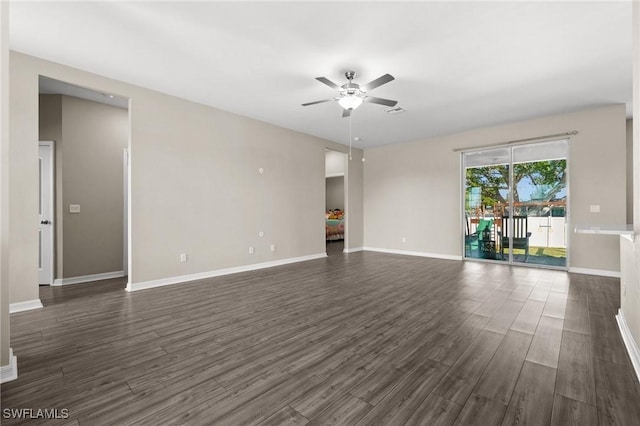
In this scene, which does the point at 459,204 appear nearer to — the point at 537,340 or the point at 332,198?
the point at 537,340

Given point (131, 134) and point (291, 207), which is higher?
point (131, 134)

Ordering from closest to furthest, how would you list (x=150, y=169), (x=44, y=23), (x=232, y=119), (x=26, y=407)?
(x=26, y=407) → (x=44, y=23) → (x=150, y=169) → (x=232, y=119)

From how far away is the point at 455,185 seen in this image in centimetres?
668

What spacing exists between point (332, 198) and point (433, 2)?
11206 mm

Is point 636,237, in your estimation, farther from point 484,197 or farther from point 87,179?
point 87,179

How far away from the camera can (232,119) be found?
533 cm

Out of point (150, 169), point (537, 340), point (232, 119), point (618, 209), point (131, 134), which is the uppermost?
point (232, 119)

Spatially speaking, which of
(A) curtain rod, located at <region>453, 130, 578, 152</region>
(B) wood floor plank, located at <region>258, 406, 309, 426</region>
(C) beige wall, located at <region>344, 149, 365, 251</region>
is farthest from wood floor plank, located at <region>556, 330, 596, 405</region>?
(C) beige wall, located at <region>344, 149, 365, 251</region>

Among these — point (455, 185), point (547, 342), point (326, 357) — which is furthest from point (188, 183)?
point (455, 185)

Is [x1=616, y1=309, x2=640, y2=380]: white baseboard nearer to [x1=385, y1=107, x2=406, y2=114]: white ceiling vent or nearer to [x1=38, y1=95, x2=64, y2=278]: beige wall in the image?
[x1=385, y1=107, x2=406, y2=114]: white ceiling vent

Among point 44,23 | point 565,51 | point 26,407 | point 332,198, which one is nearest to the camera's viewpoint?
point 26,407

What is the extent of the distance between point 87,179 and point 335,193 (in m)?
9.99

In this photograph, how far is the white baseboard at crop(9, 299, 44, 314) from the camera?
3.24 meters

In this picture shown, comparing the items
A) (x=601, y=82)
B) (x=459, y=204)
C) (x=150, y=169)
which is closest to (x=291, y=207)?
(x=150, y=169)
